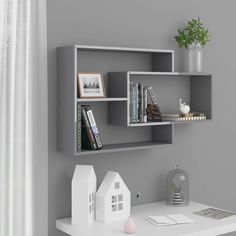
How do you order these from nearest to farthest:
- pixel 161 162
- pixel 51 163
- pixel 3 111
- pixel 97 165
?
pixel 3 111, pixel 51 163, pixel 97 165, pixel 161 162

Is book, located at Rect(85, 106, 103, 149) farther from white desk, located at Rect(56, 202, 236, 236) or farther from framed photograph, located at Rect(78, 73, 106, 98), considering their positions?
white desk, located at Rect(56, 202, 236, 236)

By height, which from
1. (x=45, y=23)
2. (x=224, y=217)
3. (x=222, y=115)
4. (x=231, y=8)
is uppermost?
(x=231, y=8)

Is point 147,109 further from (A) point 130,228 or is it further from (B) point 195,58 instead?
(A) point 130,228

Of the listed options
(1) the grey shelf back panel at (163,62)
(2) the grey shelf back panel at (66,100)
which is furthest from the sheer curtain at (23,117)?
(1) the grey shelf back panel at (163,62)

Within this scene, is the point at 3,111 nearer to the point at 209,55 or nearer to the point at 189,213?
the point at 189,213

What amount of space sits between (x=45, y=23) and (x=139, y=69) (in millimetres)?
744

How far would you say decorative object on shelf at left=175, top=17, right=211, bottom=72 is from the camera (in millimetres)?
3281

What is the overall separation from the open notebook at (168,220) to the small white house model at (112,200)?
164mm

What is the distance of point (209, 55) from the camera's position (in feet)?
11.9

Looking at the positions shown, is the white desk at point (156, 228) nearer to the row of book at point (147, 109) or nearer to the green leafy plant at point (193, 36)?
the row of book at point (147, 109)

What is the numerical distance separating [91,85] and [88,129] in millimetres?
259

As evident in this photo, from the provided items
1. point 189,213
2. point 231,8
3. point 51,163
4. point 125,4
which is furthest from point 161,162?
point 231,8

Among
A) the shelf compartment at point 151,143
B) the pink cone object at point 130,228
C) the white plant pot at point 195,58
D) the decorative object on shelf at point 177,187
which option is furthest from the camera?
the white plant pot at point 195,58

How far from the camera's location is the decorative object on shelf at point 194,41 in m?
3.28
